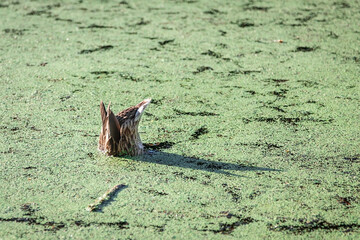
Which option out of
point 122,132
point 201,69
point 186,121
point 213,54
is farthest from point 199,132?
point 213,54

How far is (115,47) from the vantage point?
2.92 meters

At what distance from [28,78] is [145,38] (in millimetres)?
821

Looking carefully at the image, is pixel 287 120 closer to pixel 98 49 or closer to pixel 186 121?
pixel 186 121

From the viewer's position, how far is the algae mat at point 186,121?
1.49 metres

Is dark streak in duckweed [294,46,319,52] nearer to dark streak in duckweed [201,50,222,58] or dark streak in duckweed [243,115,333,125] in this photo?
dark streak in duckweed [201,50,222,58]

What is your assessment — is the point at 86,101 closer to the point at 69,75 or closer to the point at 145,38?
the point at 69,75

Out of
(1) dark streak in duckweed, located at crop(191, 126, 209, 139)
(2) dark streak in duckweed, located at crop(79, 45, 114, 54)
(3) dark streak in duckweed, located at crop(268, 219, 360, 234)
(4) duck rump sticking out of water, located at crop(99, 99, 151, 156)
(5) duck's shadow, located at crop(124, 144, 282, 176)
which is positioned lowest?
(3) dark streak in duckweed, located at crop(268, 219, 360, 234)

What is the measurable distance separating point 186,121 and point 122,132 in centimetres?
42

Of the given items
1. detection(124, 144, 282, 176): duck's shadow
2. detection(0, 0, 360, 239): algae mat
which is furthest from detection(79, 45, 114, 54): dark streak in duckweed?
detection(124, 144, 282, 176): duck's shadow

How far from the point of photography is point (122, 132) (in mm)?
1770

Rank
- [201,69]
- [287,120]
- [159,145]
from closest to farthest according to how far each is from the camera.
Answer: [159,145] < [287,120] < [201,69]

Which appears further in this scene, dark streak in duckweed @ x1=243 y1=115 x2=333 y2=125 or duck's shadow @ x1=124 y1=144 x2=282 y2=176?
dark streak in duckweed @ x1=243 y1=115 x2=333 y2=125

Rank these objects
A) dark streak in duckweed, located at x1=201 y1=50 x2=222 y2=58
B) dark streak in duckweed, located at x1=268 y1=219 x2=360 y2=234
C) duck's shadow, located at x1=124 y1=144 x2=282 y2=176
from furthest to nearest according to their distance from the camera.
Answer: dark streak in duckweed, located at x1=201 y1=50 x2=222 y2=58 → duck's shadow, located at x1=124 y1=144 x2=282 y2=176 → dark streak in duckweed, located at x1=268 y1=219 x2=360 y2=234

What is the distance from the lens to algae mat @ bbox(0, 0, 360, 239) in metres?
1.49
